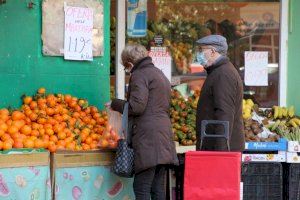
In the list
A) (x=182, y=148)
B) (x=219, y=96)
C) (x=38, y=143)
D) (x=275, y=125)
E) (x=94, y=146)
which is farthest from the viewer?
(x=275, y=125)

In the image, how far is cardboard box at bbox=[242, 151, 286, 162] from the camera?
7.11 metres

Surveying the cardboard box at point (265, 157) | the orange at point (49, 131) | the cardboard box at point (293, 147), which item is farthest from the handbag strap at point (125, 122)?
the cardboard box at point (293, 147)

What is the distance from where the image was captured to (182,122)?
24.6 ft

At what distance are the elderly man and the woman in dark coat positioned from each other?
0.33 metres

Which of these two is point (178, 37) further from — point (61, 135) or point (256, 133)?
point (61, 135)

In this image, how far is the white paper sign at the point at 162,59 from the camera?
8414 millimetres

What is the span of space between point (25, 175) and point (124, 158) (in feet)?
2.70

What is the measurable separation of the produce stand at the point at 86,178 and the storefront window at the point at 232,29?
261cm

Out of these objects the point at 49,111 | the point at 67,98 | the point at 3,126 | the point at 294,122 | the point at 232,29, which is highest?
the point at 232,29

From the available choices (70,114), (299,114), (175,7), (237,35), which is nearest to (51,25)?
(70,114)

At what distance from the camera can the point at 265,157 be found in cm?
713

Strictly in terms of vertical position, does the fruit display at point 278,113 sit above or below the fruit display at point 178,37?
below

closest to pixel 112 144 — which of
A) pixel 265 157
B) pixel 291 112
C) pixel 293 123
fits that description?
pixel 265 157

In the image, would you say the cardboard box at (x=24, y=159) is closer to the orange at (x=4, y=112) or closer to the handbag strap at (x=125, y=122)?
the orange at (x=4, y=112)
